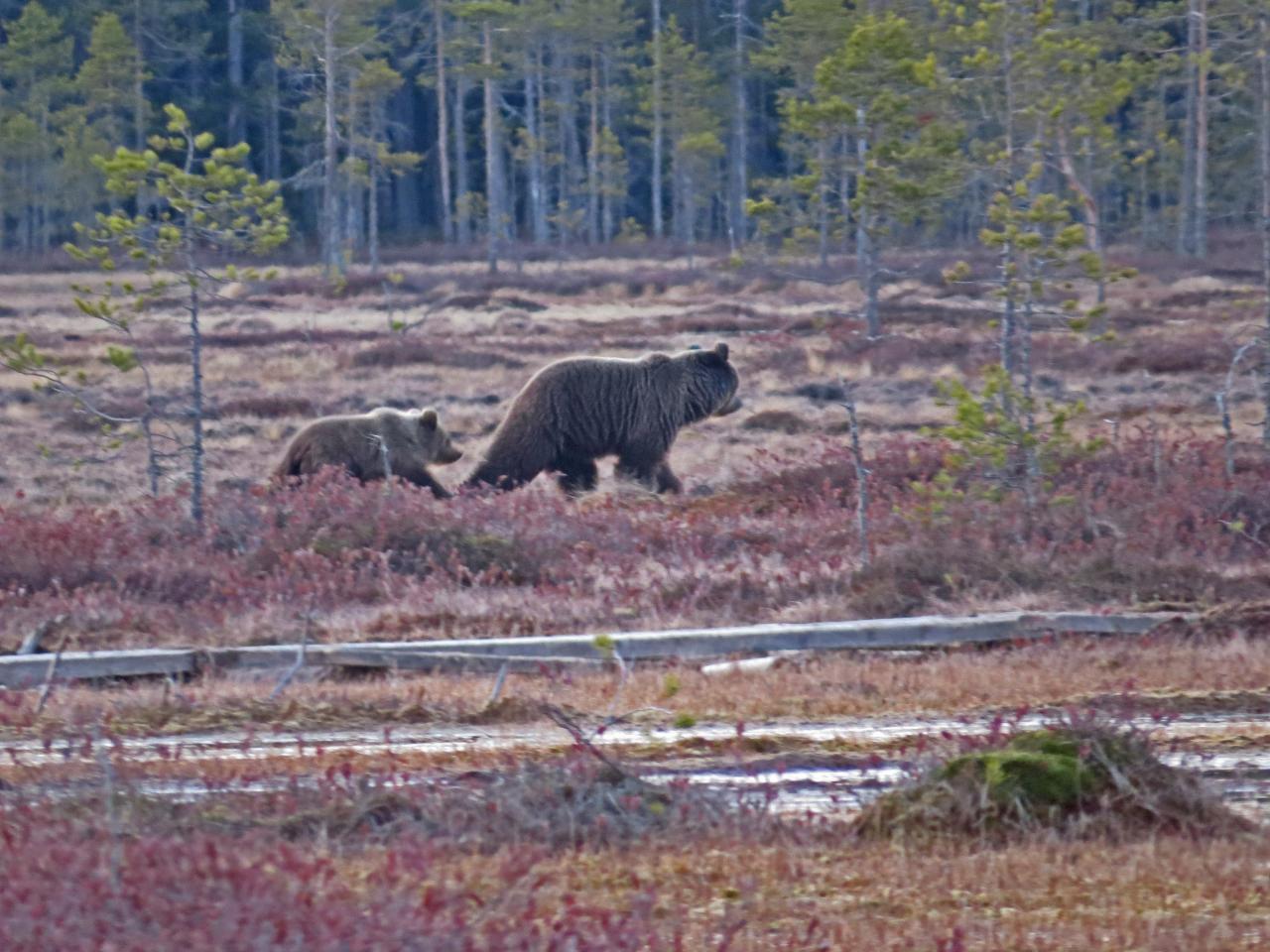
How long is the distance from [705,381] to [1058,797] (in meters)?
13.2

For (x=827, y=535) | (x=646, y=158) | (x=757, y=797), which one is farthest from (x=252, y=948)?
(x=646, y=158)

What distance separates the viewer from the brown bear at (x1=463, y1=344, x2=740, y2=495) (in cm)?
1770

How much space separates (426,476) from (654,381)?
3.14 metres

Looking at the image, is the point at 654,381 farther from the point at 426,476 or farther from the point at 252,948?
the point at 252,948

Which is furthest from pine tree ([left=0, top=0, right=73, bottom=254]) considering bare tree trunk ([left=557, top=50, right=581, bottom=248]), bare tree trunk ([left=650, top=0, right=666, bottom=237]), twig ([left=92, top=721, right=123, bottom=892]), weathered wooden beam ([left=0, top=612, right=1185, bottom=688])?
twig ([left=92, top=721, right=123, bottom=892])

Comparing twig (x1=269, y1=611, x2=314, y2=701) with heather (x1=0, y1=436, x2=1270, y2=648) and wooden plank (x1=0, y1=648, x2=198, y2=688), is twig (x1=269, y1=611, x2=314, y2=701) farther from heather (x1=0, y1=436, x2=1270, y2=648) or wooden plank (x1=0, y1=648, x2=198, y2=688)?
heather (x1=0, y1=436, x2=1270, y2=648)

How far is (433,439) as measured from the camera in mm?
18156

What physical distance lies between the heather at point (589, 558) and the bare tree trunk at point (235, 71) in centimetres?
5834

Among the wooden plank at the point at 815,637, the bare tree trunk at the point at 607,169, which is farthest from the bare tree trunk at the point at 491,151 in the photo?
the wooden plank at the point at 815,637

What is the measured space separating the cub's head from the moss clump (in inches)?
470

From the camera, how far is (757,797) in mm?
6648

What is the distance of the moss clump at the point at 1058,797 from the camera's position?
6242mm

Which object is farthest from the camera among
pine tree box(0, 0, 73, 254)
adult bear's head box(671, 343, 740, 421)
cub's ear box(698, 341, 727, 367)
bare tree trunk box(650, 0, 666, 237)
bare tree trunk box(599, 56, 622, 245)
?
bare tree trunk box(599, 56, 622, 245)

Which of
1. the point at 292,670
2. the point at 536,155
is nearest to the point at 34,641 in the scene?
the point at 292,670
